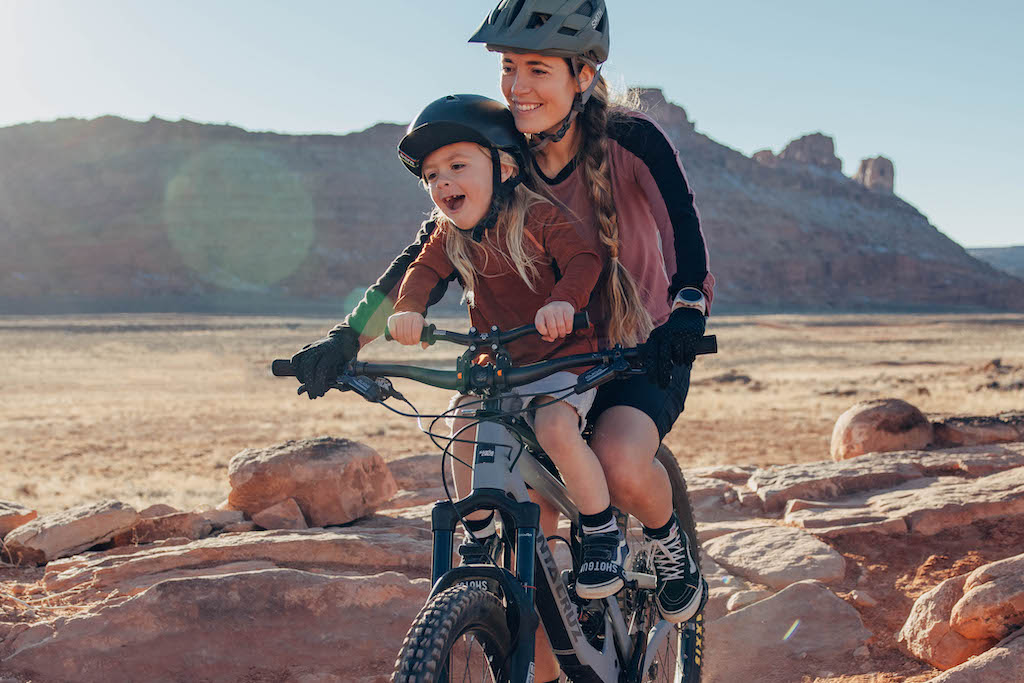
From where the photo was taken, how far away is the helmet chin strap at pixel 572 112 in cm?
296

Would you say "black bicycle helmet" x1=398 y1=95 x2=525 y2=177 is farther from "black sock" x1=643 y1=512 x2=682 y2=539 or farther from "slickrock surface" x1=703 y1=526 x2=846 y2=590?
"slickrock surface" x1=703 y1=526 x2=846 y2=590

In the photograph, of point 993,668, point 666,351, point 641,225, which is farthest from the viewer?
point 993,668

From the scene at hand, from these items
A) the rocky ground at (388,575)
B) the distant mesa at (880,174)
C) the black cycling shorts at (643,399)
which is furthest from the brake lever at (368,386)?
the distant mesa at (880,174)

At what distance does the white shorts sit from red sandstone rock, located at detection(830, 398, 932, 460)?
6.27 metres

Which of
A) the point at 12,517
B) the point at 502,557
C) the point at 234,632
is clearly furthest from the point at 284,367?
the point at 12,517

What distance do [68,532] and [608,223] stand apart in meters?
4.39

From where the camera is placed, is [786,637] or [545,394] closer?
[545,394]

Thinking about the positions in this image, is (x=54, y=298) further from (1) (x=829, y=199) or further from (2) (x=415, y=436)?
(1) (x=829, y=199)

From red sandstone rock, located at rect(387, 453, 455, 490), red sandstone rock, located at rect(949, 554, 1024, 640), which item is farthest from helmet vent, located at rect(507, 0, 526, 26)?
Answer: red sandstone rock, located at rect(387, 453, 455, 490)

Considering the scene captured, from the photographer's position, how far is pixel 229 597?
4289 mm

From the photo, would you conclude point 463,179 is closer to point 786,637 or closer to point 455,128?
point 455,128

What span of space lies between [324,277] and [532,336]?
7353 cm

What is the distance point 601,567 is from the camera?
2.51 meters

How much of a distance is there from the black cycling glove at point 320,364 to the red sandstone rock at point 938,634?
2.86 meters
